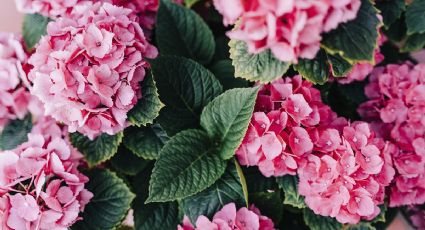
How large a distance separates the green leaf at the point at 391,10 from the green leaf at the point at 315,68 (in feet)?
0.94

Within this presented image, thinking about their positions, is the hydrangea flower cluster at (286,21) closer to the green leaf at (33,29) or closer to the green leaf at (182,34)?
the green leaf at (182,34)

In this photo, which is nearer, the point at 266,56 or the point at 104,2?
the point at 266,56

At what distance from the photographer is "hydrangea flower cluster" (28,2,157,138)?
2.97 feet

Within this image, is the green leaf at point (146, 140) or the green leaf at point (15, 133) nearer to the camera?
the green leaf at point (146, 140)

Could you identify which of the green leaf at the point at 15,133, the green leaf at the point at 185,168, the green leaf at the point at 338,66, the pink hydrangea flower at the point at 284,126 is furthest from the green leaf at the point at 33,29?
the green leaf at the point at 338,66

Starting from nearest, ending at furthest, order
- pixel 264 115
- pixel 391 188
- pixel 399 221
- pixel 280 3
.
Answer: pixel 280 3
pixel 264 115
pixel 391 188
pixel 399 221

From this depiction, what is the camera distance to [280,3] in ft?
2.24

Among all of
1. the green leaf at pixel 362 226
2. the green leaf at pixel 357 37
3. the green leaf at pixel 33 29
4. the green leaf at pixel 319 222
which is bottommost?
the green leaf at pixel 362 226

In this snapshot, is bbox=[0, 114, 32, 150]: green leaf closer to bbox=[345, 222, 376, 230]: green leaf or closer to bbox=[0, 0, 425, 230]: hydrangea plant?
bbox=[0, 0, 425, 230]: hydrangea plant

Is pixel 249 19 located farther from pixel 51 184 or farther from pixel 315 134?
pixel 51 184

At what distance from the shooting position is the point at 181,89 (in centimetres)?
106

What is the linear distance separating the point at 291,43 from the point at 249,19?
0.06 meters

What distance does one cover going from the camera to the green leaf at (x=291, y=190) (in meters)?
1.00

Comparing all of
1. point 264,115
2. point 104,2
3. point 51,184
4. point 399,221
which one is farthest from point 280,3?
point 399,221
